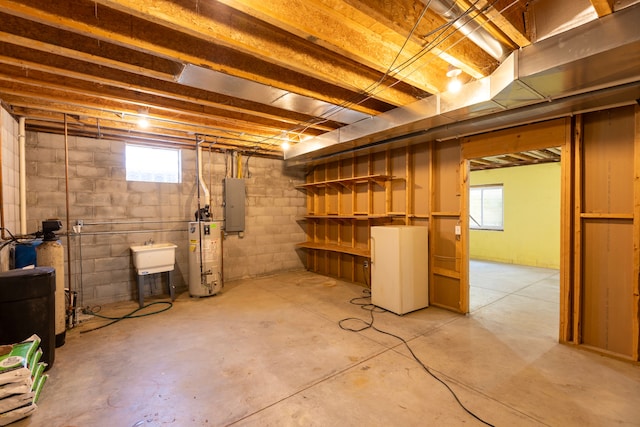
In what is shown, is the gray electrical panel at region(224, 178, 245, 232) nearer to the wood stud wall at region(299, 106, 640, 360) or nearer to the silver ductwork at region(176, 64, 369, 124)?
the silver ductwork at region(176, 64, 369, 124)

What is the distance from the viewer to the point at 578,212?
8.84 ft

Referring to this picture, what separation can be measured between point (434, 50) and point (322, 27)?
84 centimetres

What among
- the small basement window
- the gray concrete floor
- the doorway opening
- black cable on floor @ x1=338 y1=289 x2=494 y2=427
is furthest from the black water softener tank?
the doorway opening

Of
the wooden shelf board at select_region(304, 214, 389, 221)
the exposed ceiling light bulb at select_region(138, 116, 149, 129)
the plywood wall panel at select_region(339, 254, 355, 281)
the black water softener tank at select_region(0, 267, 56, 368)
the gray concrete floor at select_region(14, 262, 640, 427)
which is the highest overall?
the exposed ceiling light bulb at select_region(138, 116, 149, 129)

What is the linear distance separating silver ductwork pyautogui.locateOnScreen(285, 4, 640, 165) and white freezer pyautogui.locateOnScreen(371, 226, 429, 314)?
1.26 meters

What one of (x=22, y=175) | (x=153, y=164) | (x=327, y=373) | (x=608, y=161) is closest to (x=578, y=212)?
(x=608, y=161)

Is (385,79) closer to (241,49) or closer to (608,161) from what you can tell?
(241,49)

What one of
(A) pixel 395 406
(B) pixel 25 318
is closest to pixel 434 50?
(A) pixel 395 406

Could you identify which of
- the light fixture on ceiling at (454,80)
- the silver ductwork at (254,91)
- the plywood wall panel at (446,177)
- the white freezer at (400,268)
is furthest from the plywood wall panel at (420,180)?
the light fixture on ceiling at (454,80)

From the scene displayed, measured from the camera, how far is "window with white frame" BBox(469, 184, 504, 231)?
734 centimetres

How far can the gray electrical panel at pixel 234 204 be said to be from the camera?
16.7 feet

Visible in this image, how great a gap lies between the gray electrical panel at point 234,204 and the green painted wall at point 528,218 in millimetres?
6171

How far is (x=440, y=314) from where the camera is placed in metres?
3.60

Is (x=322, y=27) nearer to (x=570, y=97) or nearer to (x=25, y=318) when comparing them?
(x=570, y=97)
